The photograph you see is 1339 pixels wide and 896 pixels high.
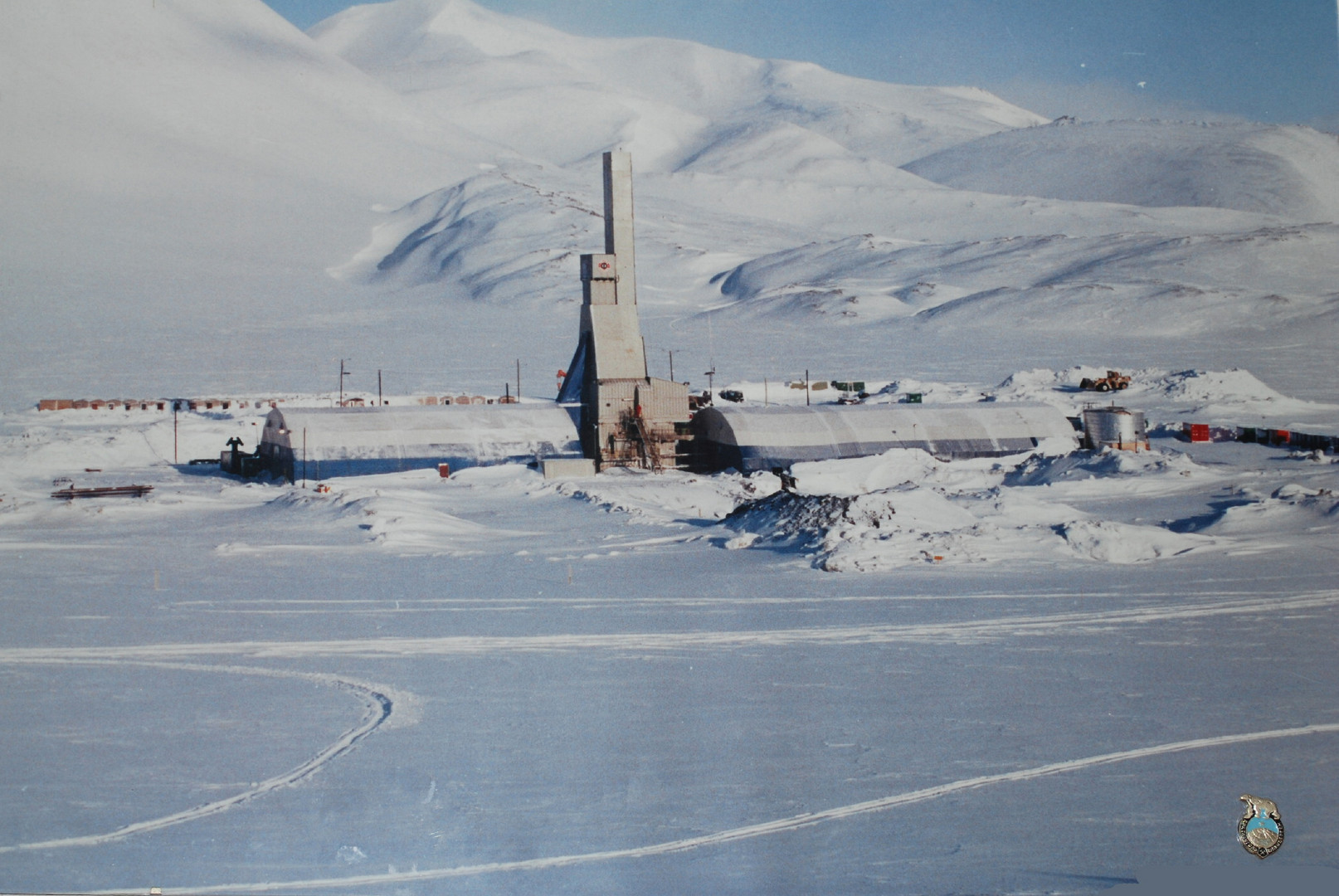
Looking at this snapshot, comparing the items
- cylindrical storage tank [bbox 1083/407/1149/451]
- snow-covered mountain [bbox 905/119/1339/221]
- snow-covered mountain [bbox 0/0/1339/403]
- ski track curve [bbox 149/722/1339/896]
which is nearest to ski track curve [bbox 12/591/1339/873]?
ski track curve [bbox 149/722/1339/896]

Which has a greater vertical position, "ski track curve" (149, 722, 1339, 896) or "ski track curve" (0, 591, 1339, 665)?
"ski track curve" (0, 591, 1339, 665)

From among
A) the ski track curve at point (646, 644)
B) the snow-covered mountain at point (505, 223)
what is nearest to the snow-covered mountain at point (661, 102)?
the snow-covered mountain at point (505, 223)

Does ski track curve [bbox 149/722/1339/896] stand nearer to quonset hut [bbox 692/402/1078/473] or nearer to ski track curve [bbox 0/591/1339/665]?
ski track curve [bbox 0/591/1339/665]

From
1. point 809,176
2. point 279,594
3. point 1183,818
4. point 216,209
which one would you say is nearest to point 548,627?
point 279,594

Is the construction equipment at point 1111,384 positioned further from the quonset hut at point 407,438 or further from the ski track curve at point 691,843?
the ski track curve at point 691,843

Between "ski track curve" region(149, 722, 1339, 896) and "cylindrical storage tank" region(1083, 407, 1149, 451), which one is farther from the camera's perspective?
"cylindrical storage tank" region(1083, 407, 1149, 451)
